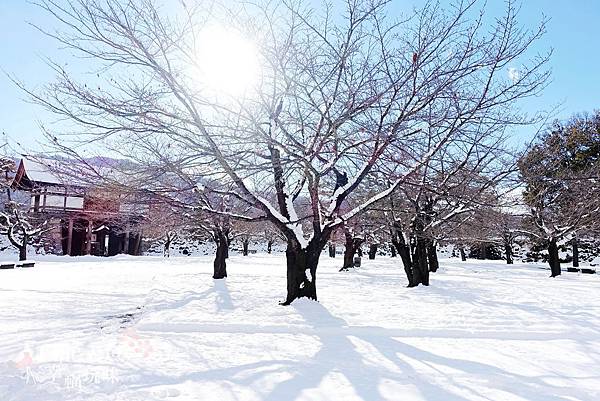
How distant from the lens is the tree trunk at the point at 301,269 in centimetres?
834

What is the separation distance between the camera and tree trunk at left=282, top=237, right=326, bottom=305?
8.34 m

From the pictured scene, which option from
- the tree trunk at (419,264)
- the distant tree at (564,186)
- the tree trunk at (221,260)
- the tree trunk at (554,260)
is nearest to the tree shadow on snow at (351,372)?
the tree trunk at (419,264)

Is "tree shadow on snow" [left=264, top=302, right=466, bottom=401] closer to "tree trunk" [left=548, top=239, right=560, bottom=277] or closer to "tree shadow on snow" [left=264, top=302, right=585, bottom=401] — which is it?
"tree shadow on snow" [left=264, top=302, right=585, bottom=401]

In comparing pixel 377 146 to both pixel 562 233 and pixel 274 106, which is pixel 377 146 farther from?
pixel 562 233

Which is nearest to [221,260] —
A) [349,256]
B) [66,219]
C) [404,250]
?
[404,250]

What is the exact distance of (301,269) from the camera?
8.39 m

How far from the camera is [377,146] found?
283 inches

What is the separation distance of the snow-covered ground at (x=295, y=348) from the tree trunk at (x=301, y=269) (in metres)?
0.27

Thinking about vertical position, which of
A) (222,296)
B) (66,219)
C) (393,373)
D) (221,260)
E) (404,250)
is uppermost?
(66,219)

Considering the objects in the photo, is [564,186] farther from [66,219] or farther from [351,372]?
[66,219]

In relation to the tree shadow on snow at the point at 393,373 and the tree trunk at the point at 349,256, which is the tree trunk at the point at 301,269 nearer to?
the tree shadow on snow at the point at 393,373

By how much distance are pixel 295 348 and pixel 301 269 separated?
125 inches

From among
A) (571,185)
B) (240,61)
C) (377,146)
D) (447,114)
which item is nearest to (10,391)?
(240,61)

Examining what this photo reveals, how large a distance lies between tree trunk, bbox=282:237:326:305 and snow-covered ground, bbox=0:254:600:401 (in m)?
0.27
